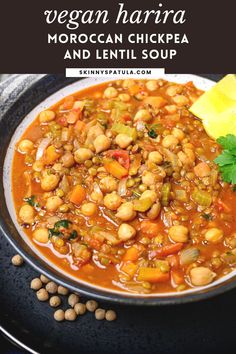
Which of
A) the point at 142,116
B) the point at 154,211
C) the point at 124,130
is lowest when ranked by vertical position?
the point at 154,211

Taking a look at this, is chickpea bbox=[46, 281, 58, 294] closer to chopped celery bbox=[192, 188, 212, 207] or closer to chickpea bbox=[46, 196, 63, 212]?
chickpea bbox=[46, 196, 63, 212]

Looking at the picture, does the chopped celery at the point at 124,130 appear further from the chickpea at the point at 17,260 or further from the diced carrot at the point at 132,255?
the chickpea at the point at 17,260

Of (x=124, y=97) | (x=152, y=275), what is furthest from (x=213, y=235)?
(x=124, y=97)

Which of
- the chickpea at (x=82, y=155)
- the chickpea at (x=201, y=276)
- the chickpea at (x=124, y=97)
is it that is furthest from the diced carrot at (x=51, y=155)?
the chickpea at (x=201, y=276)

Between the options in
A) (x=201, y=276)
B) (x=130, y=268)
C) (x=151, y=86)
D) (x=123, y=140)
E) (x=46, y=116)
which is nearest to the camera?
(x=201, y=276)

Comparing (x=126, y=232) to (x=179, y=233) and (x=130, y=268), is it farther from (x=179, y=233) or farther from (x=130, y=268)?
(x=179, y=233)

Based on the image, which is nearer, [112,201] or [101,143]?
[112,201]
